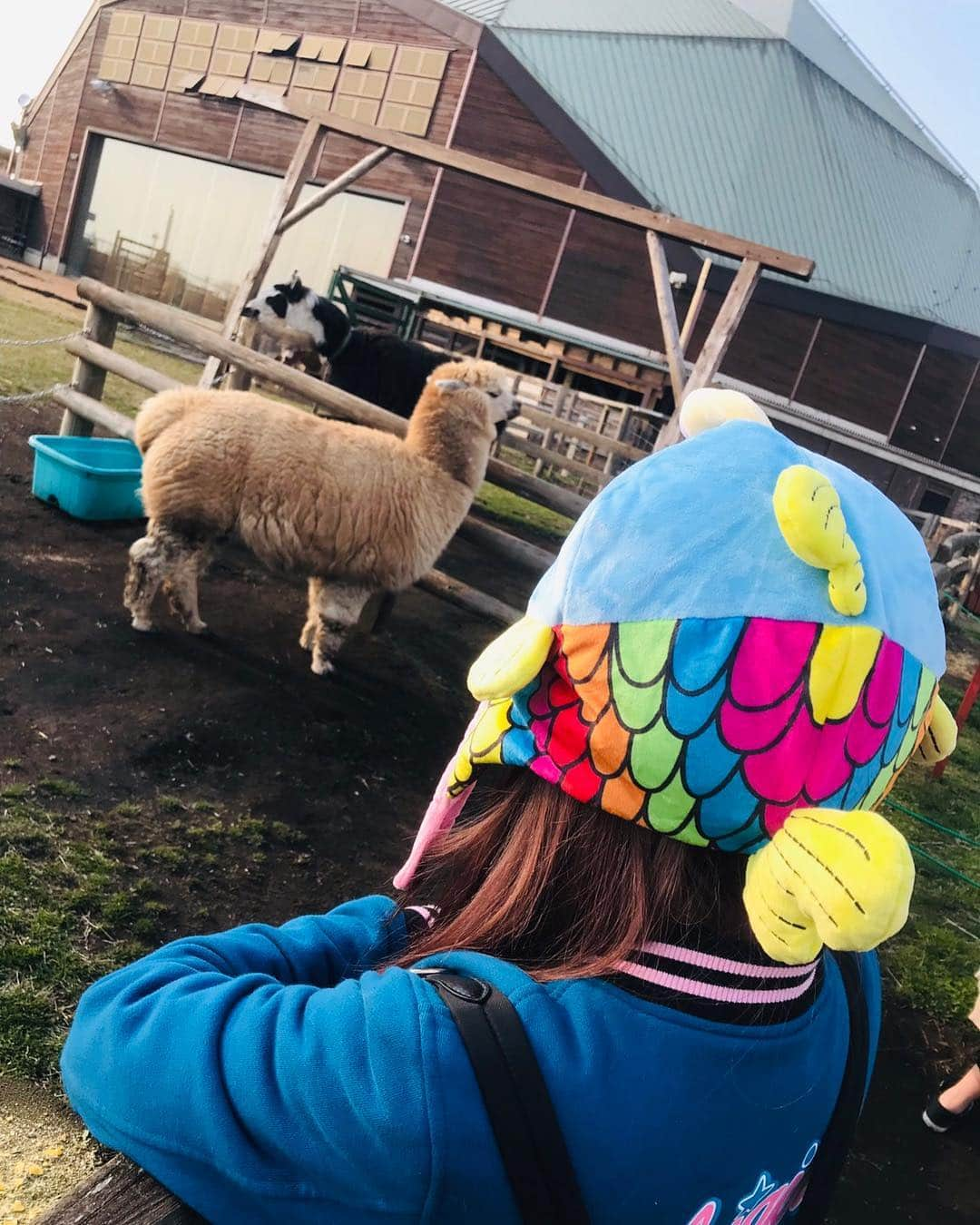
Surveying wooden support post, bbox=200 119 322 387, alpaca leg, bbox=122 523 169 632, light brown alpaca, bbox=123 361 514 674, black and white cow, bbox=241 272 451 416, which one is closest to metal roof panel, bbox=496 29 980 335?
black and white cow, bbox=241 272 451 416

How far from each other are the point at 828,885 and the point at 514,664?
370 mm

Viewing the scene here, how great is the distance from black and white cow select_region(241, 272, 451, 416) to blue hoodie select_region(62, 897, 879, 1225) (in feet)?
28.9

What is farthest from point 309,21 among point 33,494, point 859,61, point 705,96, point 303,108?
point 33,494

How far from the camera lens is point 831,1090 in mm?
1060

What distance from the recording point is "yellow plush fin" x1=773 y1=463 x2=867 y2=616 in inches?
35.6

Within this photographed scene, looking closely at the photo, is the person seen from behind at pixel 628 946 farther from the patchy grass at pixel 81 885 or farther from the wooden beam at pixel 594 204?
the wooden beam at pixel 594 204

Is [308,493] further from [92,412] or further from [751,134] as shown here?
[751,134]

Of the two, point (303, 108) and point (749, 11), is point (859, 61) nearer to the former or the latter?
point (749, 11)

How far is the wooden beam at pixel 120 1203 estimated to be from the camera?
72cm

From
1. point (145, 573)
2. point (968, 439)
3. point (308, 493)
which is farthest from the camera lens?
point (968, 439)

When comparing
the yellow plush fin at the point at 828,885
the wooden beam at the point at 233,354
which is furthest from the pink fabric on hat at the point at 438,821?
the wooden beam at the point at 233,354

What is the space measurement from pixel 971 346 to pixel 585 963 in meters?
24.3

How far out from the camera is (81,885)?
9.38ft

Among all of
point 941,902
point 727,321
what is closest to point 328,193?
point 727,321
